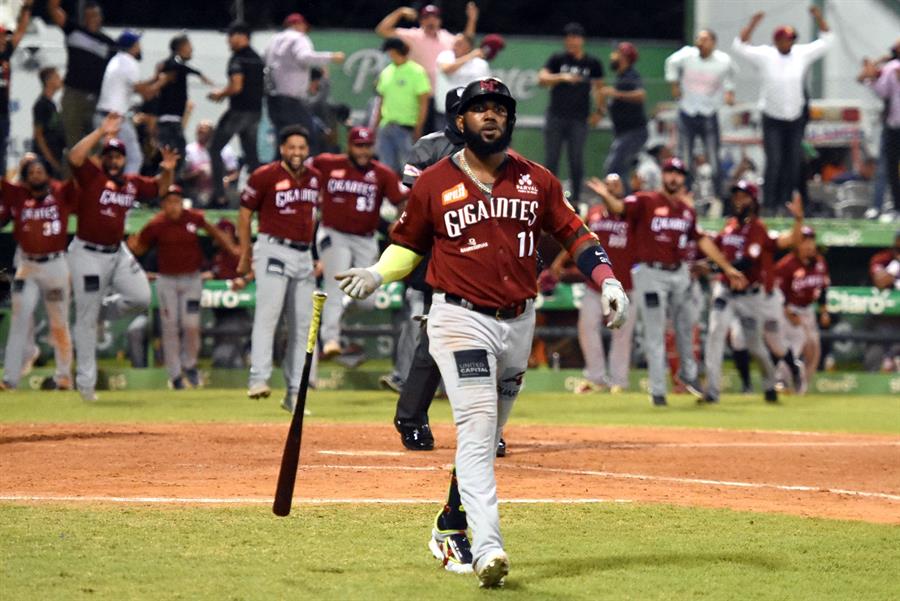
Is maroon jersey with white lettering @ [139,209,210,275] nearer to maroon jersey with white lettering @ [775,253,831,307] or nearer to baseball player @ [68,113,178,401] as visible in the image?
baseball player @ [68,113,178,401]

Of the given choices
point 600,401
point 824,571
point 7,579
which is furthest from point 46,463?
point 600,401

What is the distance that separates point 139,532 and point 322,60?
12.4 meters

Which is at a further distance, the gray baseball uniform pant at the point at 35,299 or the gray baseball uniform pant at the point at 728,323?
the gray baseball uniform pant at the point at 728,323

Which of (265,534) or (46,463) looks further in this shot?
(46,463)

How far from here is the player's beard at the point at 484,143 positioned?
673 centimetres

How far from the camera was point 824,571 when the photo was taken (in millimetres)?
6980

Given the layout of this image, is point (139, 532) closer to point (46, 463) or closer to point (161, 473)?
point (161, 473)

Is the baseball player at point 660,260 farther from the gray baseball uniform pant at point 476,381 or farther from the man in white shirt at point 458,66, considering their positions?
the gray baseball uniform pant at point 476,381

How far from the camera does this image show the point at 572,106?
66.5 ft

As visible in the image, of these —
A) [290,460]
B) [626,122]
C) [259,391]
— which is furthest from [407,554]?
[626,122]

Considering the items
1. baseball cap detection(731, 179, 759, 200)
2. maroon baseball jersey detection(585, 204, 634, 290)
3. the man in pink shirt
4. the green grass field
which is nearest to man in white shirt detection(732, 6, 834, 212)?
baseball cap detection(731, 179, 759, 200)

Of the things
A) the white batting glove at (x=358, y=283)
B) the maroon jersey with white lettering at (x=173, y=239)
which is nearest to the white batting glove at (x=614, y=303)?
the white batting glove at (x=358, y=283)

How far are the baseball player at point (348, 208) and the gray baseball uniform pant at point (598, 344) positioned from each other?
3.24 metres

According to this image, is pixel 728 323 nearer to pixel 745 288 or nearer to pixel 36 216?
pixel 745 288
